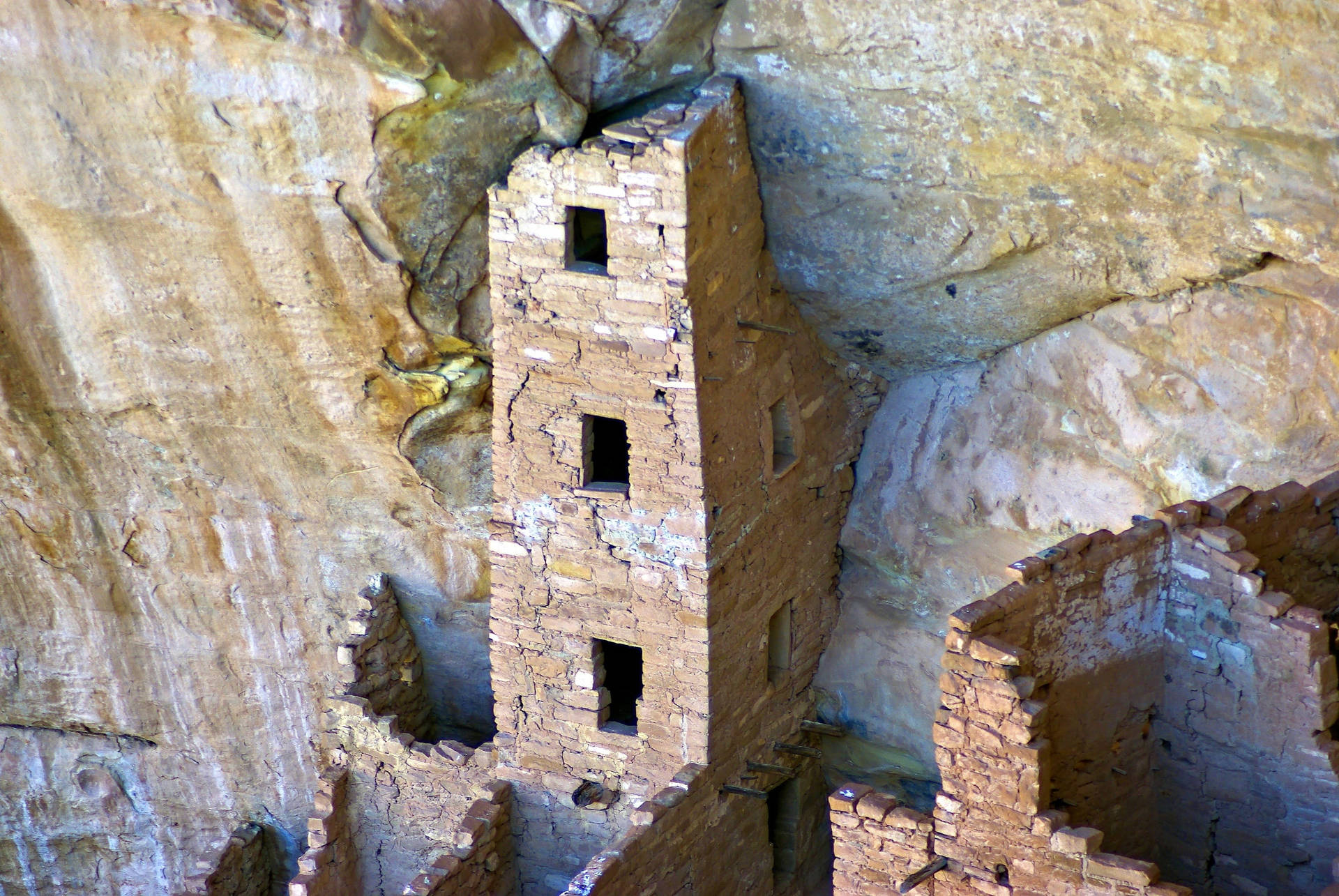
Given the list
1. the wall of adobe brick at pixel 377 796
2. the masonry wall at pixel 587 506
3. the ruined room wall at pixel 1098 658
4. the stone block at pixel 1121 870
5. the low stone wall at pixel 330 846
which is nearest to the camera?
the stone block at pixel 1121 870

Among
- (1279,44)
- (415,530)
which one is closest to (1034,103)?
(1279,44)

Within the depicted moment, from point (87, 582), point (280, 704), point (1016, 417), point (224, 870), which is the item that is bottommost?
point (224, 870)

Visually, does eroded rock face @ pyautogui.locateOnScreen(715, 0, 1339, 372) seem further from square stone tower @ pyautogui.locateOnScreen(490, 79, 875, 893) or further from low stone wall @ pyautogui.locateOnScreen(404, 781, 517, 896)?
low stone wall @ pyautogui.locateOnScreen(404, 781, 517, 896)

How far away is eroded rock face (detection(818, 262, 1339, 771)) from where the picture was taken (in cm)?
855

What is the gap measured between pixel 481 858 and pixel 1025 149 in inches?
181

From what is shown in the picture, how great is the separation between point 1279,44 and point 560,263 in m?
3.41

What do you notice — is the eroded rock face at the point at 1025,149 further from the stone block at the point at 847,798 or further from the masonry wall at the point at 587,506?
the stone block at the point at 847,798

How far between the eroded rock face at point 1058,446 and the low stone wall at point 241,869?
3853 millimetres

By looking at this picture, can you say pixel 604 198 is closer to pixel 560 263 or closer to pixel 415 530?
pixel 560 263

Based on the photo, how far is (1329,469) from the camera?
852cm

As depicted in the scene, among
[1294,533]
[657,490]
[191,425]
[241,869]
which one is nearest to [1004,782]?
[1294,533]

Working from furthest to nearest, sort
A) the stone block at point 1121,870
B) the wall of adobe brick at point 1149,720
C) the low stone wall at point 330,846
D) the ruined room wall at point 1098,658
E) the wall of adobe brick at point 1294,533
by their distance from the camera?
the low stone wall at point 330,846, the wall of adobe brick at point 1294,533, the ruined room wall at point 1098,658, the wall of adobe brick at point 1149,720, the stone block at point 1121,870

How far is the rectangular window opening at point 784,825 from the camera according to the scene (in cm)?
1067

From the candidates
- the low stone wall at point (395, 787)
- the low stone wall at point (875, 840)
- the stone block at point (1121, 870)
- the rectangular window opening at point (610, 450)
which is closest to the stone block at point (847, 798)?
the low stone wall at point (875, 840)
